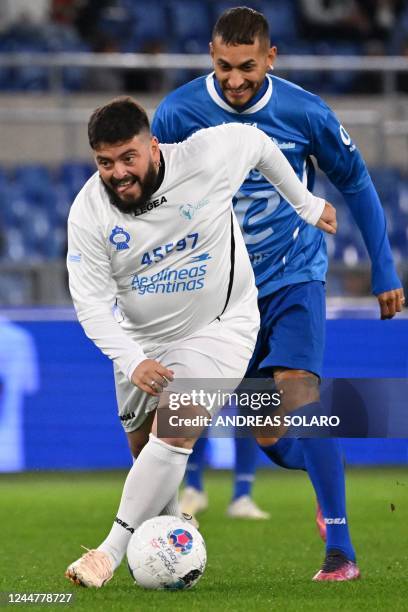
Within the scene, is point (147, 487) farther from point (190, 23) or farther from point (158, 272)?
point (190, 23)

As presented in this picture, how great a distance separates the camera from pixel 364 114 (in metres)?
14.0

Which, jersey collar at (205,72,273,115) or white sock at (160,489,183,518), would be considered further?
jersey collar at (205,72,273,115)

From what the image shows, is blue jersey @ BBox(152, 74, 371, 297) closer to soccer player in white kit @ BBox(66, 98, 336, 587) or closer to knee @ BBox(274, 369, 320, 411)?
knee @ BBox(274, 369, 320, 411)

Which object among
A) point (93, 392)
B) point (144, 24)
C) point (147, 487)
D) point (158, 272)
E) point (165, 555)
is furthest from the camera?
point (144, 24)

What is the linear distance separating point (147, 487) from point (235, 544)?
2.05 m

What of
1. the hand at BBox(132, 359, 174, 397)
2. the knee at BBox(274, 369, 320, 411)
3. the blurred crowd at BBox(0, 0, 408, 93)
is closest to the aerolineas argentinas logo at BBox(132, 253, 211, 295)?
the hand at BBox(132, 359, 174, 397)

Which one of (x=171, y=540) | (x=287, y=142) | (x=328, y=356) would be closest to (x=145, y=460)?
(x=171, y=540)

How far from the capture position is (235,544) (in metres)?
7.26

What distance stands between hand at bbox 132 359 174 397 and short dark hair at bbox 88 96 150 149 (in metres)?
0.82

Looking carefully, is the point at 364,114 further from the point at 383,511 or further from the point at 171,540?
the point at 171,540

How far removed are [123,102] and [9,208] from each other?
27.0 feet

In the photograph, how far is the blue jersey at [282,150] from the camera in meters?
6.27

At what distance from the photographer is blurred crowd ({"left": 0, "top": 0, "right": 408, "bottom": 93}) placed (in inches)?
610

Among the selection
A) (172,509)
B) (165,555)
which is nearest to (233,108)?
(172,509)
